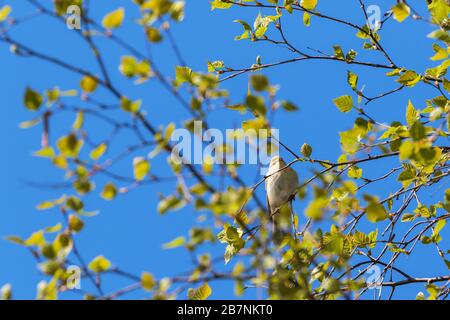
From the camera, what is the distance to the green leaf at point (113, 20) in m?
1.74

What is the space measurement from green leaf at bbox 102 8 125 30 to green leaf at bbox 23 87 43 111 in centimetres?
25

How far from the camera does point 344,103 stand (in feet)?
9.87

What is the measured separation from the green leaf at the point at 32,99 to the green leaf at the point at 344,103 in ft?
5.24

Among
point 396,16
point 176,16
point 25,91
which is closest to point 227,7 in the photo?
point 396,16

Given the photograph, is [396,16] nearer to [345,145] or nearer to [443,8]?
[443,8]

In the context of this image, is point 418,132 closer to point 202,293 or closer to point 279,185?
point 202,293

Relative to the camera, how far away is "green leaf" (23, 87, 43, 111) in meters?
1.69

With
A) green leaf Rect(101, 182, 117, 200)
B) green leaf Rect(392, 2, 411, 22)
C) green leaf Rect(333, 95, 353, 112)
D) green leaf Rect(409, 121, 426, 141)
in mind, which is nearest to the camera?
green leaf Rect(101, 182, 117, 200)

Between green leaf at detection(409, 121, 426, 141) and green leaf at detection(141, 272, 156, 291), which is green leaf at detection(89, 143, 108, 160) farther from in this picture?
green leaf at detection(409, 121, 426, 141)

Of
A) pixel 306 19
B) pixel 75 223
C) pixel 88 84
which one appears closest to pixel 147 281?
pixel 75 223

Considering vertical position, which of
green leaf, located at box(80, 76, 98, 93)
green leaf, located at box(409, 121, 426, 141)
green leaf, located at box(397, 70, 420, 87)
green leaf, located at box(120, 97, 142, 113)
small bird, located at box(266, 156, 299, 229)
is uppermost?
small bird, located at box(266, 156, 299, 229)

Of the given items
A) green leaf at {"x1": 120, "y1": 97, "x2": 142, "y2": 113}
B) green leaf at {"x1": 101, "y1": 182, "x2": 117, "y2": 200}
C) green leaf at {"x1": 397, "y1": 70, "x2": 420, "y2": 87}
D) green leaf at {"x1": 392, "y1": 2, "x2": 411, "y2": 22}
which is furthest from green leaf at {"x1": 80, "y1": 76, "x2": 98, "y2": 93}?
green leaf at {"x1": 397, "y1": 70, "x2": 420, "y2": 87}
